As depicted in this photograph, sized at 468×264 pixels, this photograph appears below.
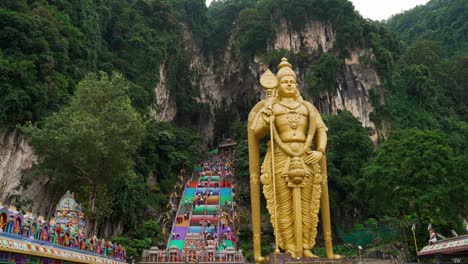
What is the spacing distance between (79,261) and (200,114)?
1072 inches

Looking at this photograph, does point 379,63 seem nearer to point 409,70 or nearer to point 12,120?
point 409,70

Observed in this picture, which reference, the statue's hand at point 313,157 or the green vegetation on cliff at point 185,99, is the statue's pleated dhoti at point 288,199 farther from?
the green vegetation on cliff at point 185,99

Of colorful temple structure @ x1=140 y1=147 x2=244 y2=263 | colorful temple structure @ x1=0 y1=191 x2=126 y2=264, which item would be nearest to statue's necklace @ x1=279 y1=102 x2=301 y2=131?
colorful temple structure @ x1=0 y1=191 x2=126 y2=264

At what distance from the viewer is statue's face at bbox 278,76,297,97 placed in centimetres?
768

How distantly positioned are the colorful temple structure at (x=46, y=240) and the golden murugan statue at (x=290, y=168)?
3021 millimetres

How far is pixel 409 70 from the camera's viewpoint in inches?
1158

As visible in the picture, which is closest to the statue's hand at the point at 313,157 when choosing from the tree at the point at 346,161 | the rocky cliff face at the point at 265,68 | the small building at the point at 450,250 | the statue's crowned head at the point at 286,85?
the statue's crowned head at the point at 286,85

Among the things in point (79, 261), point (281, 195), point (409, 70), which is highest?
point (409, 70)

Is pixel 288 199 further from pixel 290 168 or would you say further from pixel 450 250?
pixel 450 250

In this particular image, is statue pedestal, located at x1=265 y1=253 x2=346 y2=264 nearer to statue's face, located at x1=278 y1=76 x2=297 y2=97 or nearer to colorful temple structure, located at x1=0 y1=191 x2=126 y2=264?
statue's face, located at x1=278 y1=76 x2=297 y2=97

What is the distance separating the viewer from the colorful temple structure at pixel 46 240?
4832 millimetres

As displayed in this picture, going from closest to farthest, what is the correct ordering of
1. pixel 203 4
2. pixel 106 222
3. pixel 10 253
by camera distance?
pixel 10 253 → pixel 106 222 → pixel 203 4

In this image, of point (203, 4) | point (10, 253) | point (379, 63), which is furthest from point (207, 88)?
point (10, 253)

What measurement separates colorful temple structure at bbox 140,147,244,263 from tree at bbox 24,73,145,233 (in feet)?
8.33
